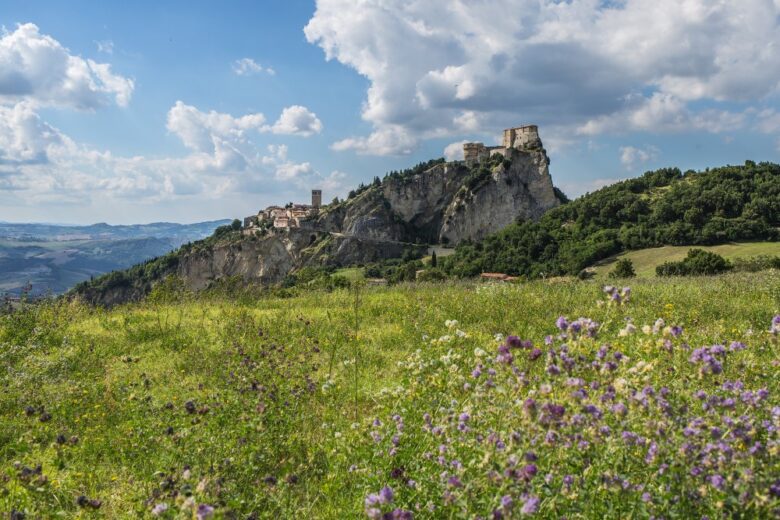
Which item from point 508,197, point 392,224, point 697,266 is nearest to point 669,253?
point 697,266

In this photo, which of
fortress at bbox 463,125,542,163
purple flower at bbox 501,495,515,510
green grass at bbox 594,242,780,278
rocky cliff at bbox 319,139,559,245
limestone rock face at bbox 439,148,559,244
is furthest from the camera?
fortress at bbox 463,125,542,163

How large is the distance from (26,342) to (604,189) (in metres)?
133

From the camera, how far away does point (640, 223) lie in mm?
99750

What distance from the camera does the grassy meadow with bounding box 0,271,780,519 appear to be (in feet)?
8.66

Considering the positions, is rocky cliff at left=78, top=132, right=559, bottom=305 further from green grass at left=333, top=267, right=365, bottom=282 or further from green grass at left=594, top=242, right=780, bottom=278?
green grass at left=594, top=242, right=780, bottom=278

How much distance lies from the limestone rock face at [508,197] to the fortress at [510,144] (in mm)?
4753

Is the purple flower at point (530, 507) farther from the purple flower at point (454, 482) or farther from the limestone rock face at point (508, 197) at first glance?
the limestone rock face at point (508, 197)

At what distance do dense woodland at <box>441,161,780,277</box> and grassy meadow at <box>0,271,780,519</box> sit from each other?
77.0 m

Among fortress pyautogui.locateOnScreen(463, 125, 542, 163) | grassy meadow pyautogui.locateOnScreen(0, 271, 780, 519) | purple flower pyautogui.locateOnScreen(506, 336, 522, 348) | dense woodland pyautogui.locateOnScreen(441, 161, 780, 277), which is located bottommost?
grassy meadow pyautogui.locateOnScreen(0, 271, 780, 519)

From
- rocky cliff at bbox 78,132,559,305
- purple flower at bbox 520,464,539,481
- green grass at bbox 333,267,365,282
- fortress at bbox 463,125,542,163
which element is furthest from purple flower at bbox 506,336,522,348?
fortress at bbox 463,125,542,163

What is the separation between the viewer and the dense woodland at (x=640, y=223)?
87750 mm

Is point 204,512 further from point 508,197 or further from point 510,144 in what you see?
point 510,144

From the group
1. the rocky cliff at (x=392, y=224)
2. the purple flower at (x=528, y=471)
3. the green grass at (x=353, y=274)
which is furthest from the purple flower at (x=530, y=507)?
the rocky cliff at (x=392, y=224)

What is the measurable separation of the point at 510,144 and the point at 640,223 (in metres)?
77.6
